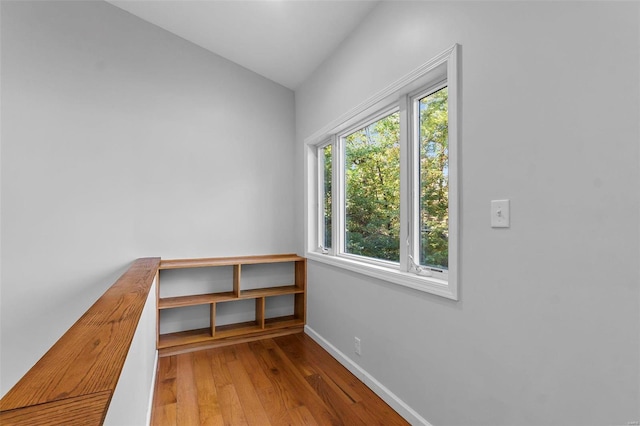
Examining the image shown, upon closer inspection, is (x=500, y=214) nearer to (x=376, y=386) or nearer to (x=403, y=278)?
(x=403, y=278)

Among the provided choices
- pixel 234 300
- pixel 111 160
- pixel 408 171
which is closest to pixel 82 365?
pixel 408 171

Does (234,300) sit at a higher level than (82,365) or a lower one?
lower

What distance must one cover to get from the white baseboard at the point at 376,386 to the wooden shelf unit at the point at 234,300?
21.2 inches

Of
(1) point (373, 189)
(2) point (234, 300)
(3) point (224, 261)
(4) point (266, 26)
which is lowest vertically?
(2) point (234, 300)

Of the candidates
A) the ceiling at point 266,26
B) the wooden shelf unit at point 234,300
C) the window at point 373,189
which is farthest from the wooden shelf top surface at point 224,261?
the ceiling at point 266,26

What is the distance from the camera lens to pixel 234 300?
121 inches

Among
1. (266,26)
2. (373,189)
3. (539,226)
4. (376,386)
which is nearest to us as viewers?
(539,226)

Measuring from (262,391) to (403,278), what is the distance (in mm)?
1219

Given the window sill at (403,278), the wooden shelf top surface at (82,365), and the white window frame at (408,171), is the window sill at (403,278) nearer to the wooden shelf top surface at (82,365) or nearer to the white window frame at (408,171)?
the white window frame at (408,171)

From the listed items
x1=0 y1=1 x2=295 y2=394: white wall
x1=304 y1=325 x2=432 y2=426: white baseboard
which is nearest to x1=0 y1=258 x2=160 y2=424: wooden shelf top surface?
x1=304 y1=325 x2=432 y2=426: white baseboard

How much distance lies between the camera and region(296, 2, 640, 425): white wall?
960 millimetres

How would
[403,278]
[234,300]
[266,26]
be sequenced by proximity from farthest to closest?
1. [234,300]
2. [266,26]
3. [403,278]

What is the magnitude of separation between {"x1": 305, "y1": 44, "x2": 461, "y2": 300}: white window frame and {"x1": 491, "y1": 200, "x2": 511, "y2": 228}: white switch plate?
0.58 ft

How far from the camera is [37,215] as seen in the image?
8.52 feet
